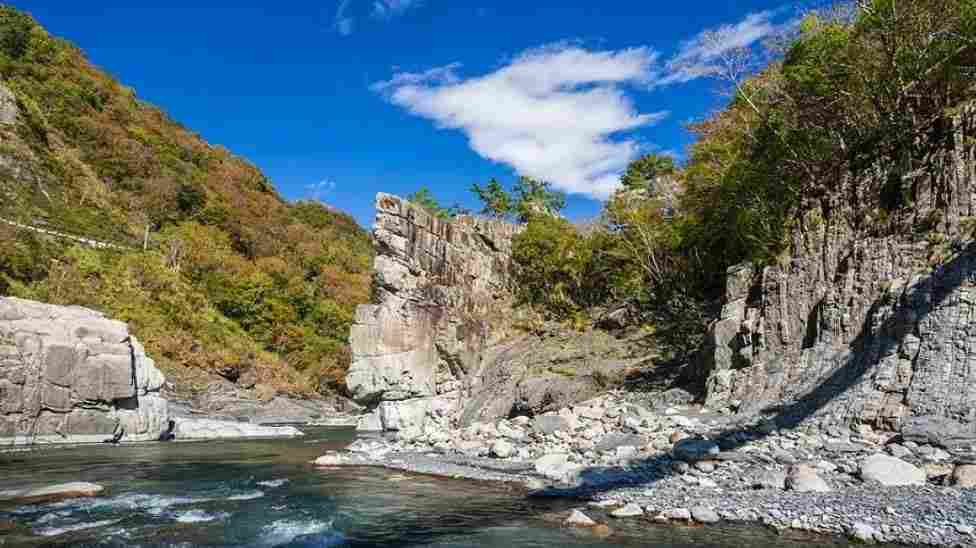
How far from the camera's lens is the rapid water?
10.3m

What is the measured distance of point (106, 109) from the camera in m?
68.1

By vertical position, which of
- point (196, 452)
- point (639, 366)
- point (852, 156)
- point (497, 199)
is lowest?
point (196, 452)

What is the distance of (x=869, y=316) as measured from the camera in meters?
15.1

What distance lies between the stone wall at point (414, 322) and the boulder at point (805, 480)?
1839 cm

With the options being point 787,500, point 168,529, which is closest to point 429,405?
point 168,529

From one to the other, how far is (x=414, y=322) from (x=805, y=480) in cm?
1983

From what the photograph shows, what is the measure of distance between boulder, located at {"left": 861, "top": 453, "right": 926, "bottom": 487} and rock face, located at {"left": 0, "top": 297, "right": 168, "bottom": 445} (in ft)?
96.6

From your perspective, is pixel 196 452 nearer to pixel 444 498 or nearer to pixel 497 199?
pixel 444 498

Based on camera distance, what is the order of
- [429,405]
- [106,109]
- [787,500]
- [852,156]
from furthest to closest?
[106,109] < [429,405] < [852,156] < [787,500]

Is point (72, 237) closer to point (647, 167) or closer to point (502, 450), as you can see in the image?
point (502, 450)

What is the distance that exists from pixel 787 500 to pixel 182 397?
126 ft

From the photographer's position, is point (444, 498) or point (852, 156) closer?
point (444, 498)

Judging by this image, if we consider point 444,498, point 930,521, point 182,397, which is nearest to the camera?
point 930,521

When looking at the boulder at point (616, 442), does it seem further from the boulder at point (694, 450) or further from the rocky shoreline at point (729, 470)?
the boulder at point (694, 450)
